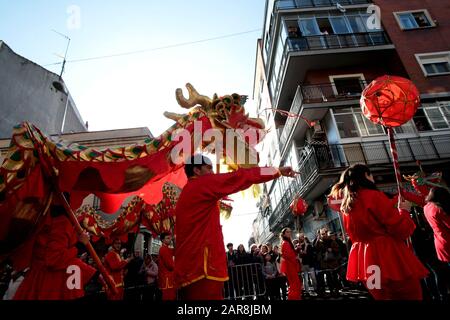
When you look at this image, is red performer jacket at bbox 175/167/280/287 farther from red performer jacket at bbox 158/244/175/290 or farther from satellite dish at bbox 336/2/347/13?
satellite dish at bbox 336/2/347/13

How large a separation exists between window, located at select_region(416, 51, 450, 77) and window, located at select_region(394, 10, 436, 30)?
243 centimetres

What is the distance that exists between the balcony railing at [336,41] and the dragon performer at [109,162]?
13.8 meters

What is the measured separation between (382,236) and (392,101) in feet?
A: 7.39

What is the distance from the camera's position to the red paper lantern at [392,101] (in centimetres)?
375

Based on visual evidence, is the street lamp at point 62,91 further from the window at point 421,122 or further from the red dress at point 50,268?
the window at point 421,122

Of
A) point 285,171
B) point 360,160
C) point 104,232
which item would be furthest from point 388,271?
point 360,160

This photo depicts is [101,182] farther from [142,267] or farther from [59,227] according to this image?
[142,267]

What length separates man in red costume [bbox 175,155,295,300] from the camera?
1.89m

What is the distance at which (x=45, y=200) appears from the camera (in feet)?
7.80

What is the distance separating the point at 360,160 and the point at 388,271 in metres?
11.0

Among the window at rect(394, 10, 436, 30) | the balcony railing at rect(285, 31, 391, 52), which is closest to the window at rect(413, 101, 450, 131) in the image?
the balcony railing at rect(285, 31, 391, 52)

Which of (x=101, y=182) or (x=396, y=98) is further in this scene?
(x=396, y=98)

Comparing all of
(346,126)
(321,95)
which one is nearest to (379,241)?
(346,126)

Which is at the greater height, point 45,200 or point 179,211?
point 45,200
